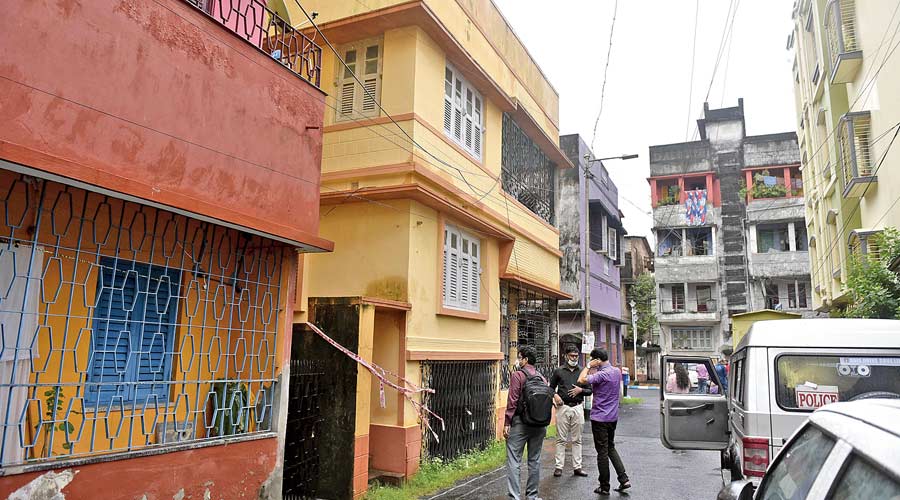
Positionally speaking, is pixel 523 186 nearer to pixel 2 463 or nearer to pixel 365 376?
pixel 365 376

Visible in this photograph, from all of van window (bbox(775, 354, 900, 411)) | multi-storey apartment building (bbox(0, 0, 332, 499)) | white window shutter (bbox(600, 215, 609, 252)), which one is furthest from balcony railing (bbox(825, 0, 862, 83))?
white window shutter (bbox(600, 215, 609, 252))

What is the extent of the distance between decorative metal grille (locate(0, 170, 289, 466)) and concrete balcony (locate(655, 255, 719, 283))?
32358 millimetres

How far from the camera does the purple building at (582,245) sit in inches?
946

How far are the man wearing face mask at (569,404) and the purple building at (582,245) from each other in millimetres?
13496

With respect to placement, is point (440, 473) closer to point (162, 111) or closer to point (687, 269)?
point (162, 111)

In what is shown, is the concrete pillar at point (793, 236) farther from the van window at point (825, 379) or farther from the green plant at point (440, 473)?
the van window at point (825, 379)

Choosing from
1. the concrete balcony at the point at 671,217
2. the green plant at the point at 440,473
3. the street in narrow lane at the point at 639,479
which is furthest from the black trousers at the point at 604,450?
the concrete balcony at the point at 671,217

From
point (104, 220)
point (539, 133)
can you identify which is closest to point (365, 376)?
point (104, 220)

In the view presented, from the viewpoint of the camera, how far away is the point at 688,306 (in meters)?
35.3

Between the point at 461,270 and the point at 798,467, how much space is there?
832 cm

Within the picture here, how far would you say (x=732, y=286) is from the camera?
113 ft

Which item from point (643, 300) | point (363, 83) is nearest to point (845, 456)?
point (363, 83)

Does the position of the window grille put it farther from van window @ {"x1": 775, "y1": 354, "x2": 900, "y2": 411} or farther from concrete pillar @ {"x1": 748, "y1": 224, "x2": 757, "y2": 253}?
van window @ {"x1": 775, "y1": 354, "x2": 900, "y2": 411}

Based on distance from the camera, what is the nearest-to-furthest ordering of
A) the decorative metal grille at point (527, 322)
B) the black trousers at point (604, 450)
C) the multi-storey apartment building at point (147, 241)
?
the multi-storey apartment building at point (147, 241)
the black trousers at point (604, 450)
the decorative metal grille at point (527, 322)
